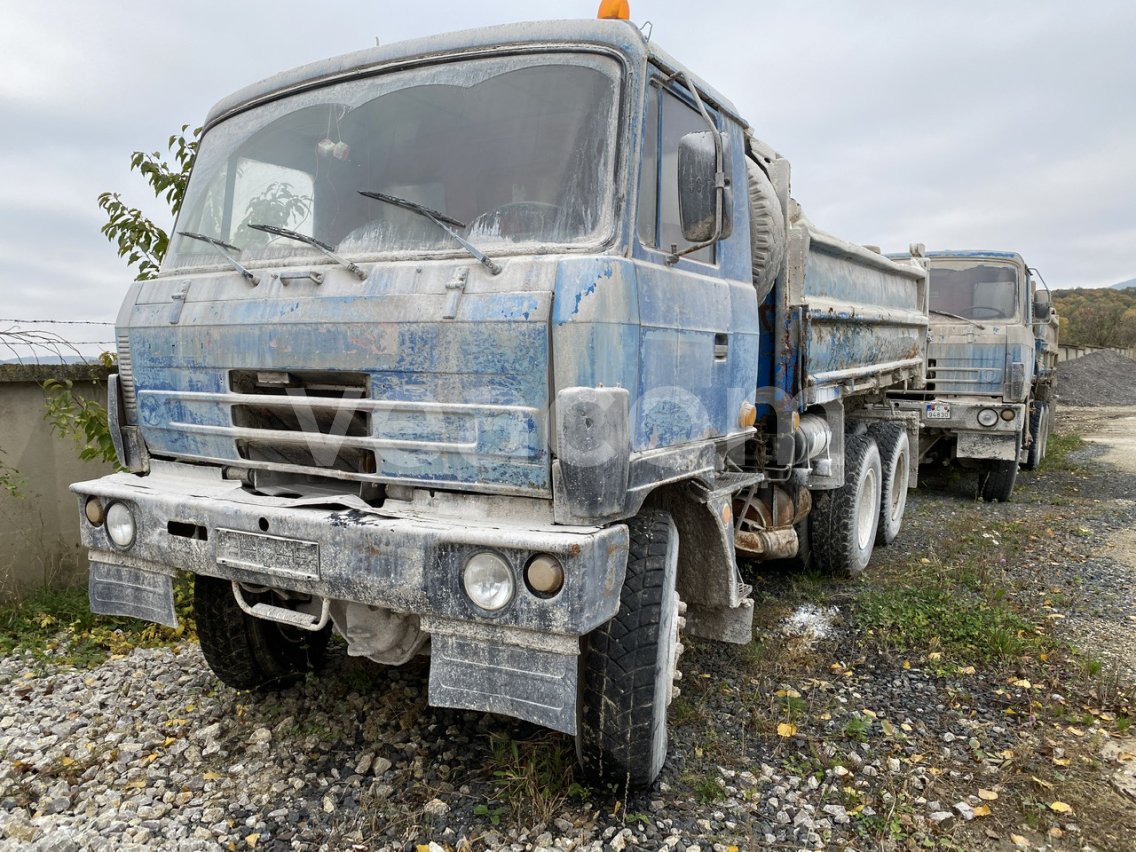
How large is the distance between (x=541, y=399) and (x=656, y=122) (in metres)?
1.15

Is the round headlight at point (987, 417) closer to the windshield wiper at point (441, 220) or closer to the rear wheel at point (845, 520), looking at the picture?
the rear wheel at point (845, 520)

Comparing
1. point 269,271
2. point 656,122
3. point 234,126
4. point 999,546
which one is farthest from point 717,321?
point 999,546

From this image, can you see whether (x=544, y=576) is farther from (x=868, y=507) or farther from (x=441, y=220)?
(x=868, y=507)

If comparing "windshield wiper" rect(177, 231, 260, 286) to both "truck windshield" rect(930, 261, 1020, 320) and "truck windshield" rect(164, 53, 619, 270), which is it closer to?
"truck windshield" rect(164, 53, 619, 270)

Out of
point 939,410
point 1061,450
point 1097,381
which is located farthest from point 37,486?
point 1097,381

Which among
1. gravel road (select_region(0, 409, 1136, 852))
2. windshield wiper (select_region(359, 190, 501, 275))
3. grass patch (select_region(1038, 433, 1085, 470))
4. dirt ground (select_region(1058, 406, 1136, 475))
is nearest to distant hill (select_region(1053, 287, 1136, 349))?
Answer: dirt ground (select_region(1058, 406, 1136, 475))

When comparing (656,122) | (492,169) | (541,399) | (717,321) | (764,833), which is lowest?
(764,833)

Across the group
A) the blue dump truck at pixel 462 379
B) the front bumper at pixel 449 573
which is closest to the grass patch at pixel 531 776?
the blue dump truck at pixel 462 379

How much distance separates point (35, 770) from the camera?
325 centimetres

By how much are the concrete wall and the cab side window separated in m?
3.99

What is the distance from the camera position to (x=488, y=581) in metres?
2.51

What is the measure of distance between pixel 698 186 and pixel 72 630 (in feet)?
13.5

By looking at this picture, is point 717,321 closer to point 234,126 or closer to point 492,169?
point 492,169

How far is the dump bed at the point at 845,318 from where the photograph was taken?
446 centimetres
